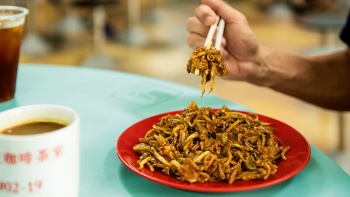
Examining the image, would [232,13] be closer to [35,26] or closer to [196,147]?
[196,147]

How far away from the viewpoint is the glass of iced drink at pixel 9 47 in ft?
3.56

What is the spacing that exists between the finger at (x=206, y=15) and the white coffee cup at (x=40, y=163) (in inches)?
24.2

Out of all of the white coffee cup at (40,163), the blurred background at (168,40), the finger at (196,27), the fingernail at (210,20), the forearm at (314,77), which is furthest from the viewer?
the blurred background at (168,40)

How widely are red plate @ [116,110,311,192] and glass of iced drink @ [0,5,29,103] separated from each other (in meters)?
0.36

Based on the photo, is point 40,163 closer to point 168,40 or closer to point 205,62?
point 205,62

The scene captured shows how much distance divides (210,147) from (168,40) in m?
4.39

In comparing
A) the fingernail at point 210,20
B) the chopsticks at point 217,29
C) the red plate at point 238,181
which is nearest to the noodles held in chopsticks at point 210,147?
the red plate at point 238,181

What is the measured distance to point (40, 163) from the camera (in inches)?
24.0

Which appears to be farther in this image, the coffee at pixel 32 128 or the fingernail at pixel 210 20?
the fingernail at pixel 210 20

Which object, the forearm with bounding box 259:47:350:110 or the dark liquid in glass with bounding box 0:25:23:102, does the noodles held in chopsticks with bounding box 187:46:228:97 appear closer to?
the dark liquid in glass with bounding box 0:25:23:102

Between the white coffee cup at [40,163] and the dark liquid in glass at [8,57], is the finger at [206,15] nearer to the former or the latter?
the dark liquid in glass at [8,57]

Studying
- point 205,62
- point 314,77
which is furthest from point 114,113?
point 314,77

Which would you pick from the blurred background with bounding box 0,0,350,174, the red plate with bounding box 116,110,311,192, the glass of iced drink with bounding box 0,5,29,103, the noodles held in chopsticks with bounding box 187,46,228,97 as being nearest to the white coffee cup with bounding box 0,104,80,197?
the red plate with bounding box 116,110,311,192

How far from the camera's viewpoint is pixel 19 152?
60cm
